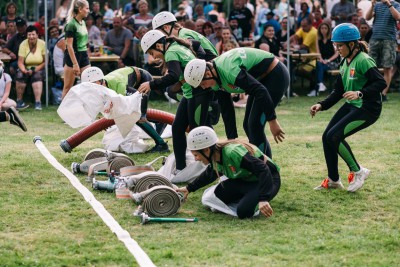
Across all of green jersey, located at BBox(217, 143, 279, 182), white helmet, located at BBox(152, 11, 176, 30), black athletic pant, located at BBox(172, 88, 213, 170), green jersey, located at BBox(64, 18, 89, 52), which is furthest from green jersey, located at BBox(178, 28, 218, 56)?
green jersey, located at BBox(64, 18, 89, 52)

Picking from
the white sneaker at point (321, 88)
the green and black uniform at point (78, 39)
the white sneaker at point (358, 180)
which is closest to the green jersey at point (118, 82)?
the white sneaker at point (358, 180)

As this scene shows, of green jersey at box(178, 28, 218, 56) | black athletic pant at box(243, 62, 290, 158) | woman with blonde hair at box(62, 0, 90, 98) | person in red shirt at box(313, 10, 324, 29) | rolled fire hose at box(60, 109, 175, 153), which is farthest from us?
person in red shirt at box(313, 10, 324, 29)

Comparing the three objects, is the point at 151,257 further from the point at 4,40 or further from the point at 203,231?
the point at 4,40

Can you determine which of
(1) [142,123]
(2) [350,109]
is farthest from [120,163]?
(2) [350,109]

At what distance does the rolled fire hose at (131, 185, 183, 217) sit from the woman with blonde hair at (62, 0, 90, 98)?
6.48 meters

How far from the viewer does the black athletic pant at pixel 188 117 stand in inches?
356

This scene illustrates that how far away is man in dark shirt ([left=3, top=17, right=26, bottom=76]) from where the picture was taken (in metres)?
17.1

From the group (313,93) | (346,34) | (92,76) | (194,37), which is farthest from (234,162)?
(313,93)

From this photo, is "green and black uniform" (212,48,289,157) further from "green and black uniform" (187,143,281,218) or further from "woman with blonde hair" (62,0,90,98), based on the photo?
"woman with blonde hair" (62,0,90,98)

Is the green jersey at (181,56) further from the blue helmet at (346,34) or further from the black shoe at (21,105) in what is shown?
the black shoe at (21,105)

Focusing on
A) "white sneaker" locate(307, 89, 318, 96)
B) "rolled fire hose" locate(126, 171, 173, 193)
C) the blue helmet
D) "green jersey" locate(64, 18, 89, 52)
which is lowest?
"white sneaker" locate(307, 89, 318, 96)

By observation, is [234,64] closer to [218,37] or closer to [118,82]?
[118,82]

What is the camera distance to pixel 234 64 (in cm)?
828

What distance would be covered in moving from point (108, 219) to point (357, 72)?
277 centimetres
